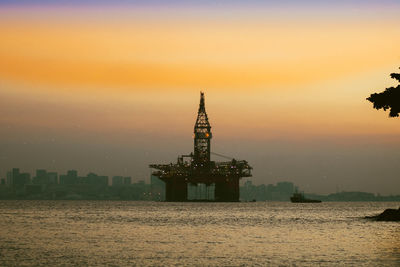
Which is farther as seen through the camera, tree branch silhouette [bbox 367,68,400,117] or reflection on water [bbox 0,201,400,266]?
tree branch silhouette [bbox 367,68,400,117]

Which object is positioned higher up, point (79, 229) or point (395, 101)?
point (395, 101)

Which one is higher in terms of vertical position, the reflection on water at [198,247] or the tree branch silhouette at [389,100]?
the tree branch silhouette at [389,100]

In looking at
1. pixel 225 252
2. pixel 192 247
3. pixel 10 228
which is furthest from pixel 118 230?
pixel 225 252

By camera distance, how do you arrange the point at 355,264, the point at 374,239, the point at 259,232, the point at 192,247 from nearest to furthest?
the point at 355,264
the point at 192,247
the point at 374,239
the point at 259,232

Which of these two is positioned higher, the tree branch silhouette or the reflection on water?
the tree branch silhouette

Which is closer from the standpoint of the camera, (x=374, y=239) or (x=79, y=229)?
(x=374, y=239)

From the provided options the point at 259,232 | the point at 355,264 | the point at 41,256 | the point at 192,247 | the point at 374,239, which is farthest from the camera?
the point at 259,232

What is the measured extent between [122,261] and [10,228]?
40.6 meters

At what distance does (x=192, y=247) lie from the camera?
60.0 meters

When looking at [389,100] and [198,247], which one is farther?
[389,100]

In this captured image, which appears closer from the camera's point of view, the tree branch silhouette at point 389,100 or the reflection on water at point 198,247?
the reflection on water at point 198,247

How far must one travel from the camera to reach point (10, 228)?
86125 millimetres

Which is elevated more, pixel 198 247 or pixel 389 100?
pixel 389 100

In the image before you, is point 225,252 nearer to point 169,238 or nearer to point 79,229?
point 169,238
